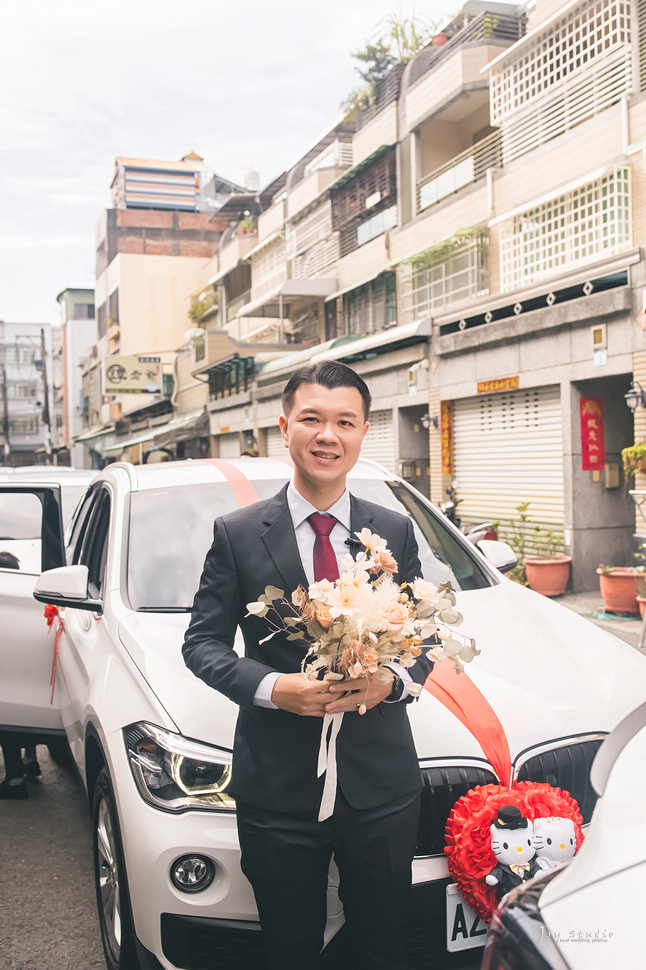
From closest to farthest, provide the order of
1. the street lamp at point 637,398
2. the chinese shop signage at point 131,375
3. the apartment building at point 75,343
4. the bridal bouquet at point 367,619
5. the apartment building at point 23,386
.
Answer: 1. the bridal bouquet at point 367,619
2. the street lamp at point 637,398
3. the chinese shop signage at point 131,375
4. the apartment building at point 75,343
5. the apartment building at point 23,386

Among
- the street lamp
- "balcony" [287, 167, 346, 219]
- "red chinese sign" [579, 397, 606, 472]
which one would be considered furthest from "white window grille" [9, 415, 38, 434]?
the street lamp

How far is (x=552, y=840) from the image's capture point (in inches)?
90.2

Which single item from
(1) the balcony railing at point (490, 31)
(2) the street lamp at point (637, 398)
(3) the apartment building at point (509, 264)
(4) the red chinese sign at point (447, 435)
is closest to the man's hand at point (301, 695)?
(2) the street lamp at point (637, 398)

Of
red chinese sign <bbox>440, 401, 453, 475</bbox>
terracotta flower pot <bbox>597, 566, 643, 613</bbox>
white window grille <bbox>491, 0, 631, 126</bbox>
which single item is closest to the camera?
terracotta flower pot <bbox>597, 566, 643, 613</bbox>

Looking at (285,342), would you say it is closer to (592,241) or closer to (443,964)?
(592,241)

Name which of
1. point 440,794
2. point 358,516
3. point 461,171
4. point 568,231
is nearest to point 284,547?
point 358,516

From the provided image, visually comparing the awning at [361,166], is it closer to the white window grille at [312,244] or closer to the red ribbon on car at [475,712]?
the white window grille at [312,244]

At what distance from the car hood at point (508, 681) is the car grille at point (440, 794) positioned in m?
0.05

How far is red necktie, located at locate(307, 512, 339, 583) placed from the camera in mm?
2129

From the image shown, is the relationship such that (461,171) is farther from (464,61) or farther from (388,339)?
(388,339)

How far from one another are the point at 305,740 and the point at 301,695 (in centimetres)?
25

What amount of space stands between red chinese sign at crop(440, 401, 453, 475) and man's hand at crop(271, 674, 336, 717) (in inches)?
597

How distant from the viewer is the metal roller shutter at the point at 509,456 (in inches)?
535

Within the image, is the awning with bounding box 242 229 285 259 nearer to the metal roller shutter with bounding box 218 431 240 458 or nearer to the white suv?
the metal roller shutter with bounding box 218 431 240 458
